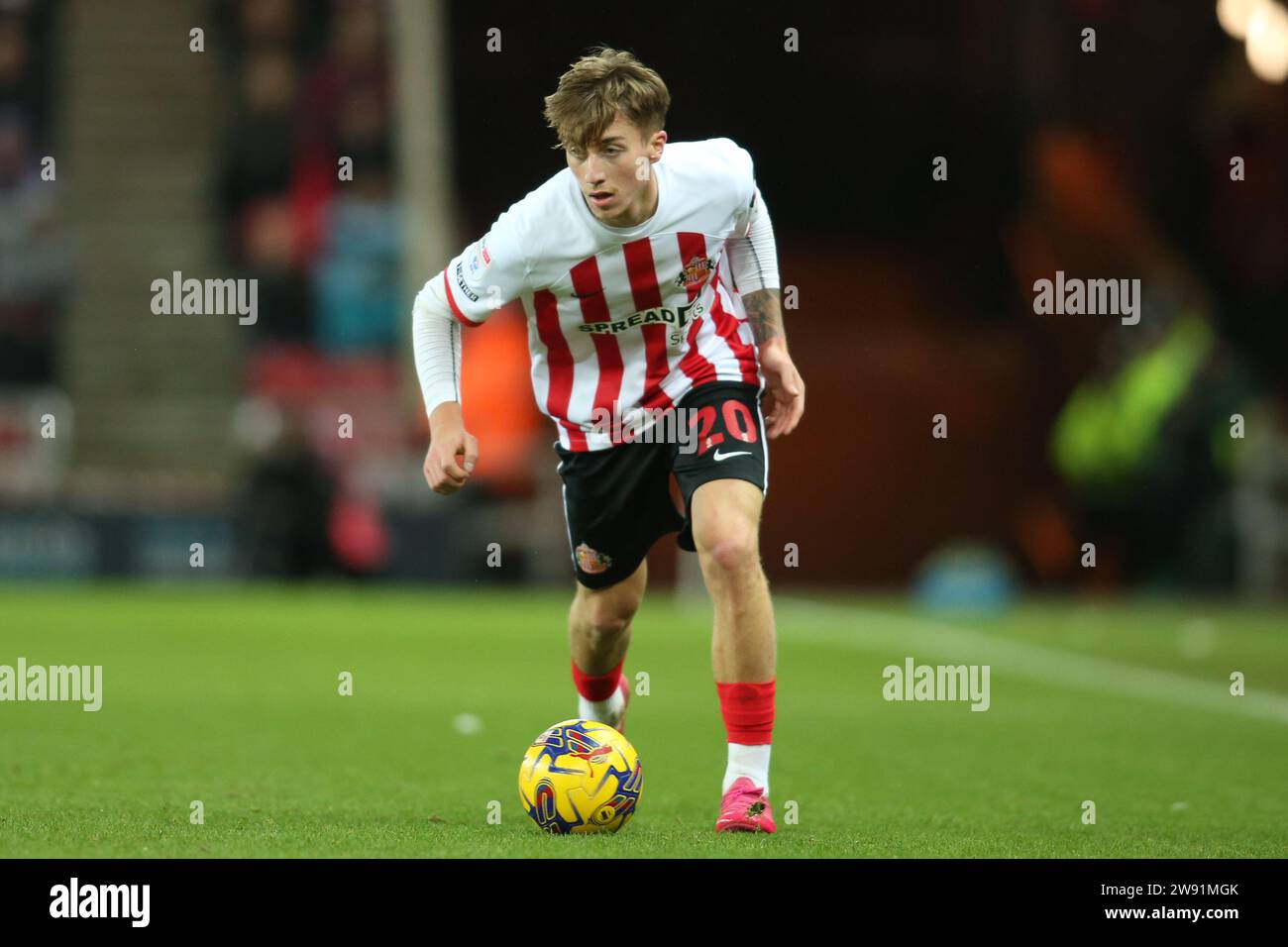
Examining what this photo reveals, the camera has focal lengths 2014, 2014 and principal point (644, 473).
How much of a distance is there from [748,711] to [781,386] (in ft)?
3.55

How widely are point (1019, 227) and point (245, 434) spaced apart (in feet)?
30.5

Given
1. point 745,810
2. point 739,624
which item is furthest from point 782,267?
point 745,810

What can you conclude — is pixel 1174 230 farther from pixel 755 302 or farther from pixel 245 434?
pixel 755 302

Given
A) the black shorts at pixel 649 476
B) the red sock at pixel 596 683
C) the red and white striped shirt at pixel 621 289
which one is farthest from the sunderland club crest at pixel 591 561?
the red sock at pixel 596 683

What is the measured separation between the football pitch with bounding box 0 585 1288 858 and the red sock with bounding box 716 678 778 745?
0.91 ft

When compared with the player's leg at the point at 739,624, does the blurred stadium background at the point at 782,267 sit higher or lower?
higher

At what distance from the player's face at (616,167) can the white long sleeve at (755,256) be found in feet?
1.83

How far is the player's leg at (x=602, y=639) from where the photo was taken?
21.4 feet

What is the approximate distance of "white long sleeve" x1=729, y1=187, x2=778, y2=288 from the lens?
6.24 m

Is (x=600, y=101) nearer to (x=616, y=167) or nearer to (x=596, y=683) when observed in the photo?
(x=616, y=167)

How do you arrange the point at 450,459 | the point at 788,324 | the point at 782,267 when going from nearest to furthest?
the point at 450,459, the point at 788,324, the point at 782,267

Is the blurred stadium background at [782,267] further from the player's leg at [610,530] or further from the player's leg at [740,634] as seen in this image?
the player's leg at [740,634]

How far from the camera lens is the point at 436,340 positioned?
6.00 meters
